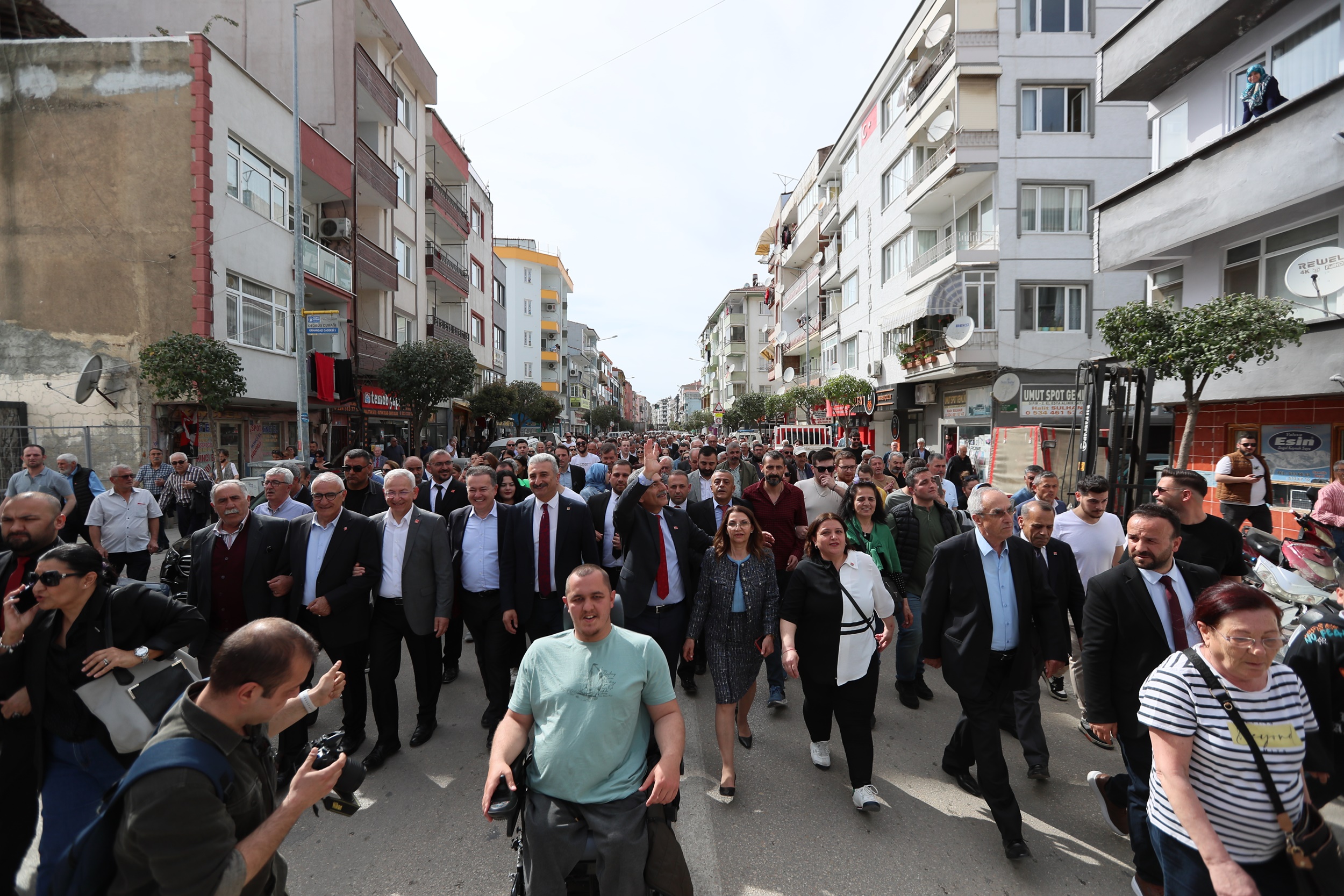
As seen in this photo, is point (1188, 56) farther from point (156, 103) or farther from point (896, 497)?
point (156, 103)

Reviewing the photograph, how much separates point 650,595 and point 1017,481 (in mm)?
10477

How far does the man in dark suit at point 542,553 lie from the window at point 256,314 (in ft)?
46.4

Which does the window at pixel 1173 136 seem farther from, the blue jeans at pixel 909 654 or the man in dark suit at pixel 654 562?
the man in dark suit at pixel 654 562

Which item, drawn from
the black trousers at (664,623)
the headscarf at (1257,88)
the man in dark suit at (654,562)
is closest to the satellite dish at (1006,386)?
the headscarf at (1257,88)

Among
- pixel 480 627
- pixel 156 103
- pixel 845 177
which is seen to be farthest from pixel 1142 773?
pixel 845 177

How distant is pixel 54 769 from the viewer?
8.87 ft

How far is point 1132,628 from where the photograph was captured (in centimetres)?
327

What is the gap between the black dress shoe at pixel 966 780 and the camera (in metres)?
4.07

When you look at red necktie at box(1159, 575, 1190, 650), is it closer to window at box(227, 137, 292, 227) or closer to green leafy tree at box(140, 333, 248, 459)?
green leafy tree at box(140, 333, 248, 459)

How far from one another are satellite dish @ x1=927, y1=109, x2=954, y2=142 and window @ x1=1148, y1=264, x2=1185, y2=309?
9776 mm

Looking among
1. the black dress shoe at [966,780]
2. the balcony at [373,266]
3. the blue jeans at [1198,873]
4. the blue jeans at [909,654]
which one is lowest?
the black dress shoe at [966,780]

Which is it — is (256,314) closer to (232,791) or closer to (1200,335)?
(232,791)

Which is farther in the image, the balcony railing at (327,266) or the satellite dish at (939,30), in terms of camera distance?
the satellite dish at (939,30)

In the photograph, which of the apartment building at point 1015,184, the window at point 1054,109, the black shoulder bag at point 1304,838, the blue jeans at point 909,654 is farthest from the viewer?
the window at point 1054,109
